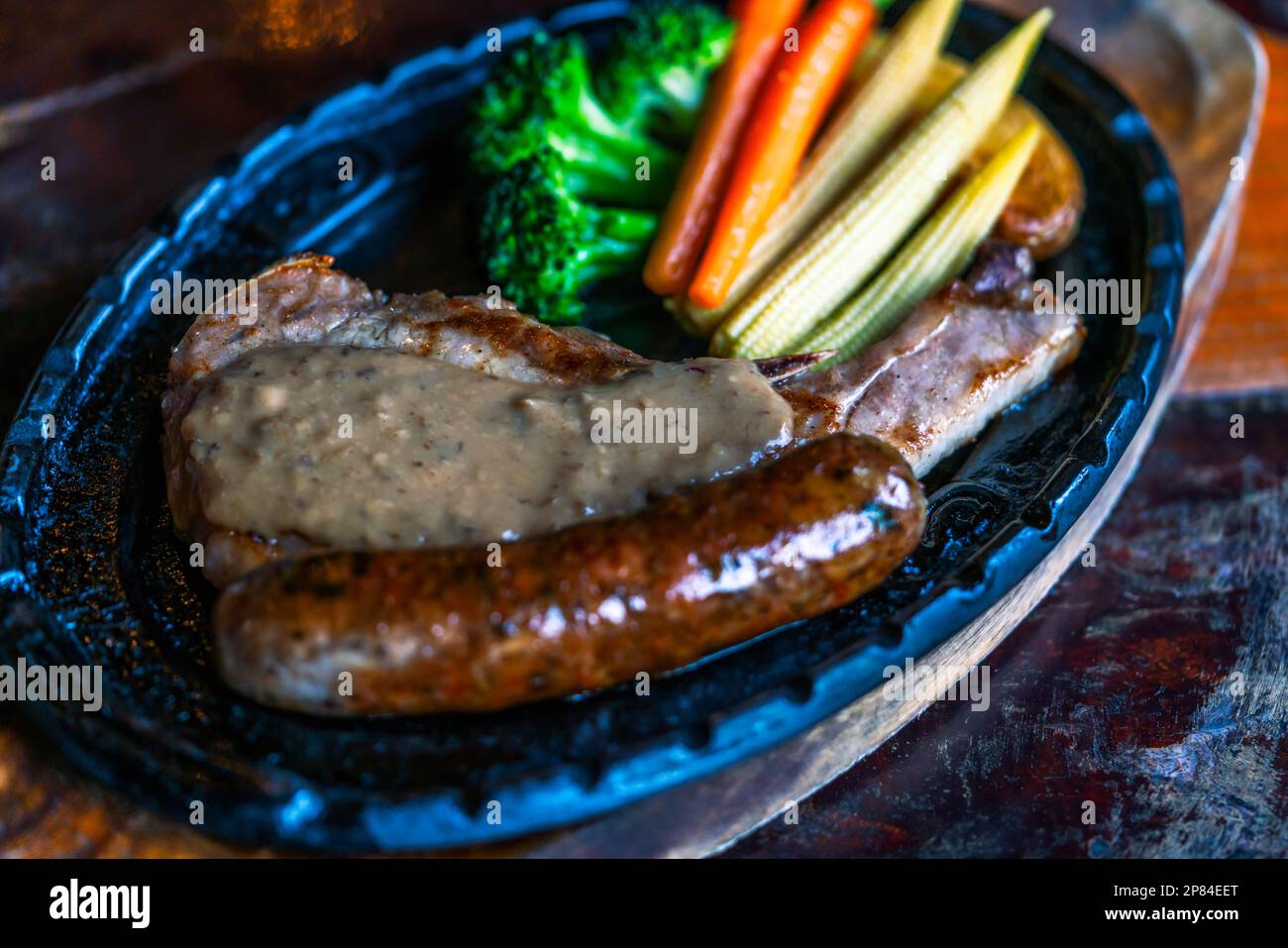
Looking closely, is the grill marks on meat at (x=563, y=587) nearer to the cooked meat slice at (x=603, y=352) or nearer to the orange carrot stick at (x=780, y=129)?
the cooked meat slice at (x=603, y=352)

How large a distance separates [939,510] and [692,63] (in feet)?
7.13

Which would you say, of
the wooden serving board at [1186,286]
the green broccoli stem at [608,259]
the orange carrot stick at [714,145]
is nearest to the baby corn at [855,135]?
the orange carrot stick at [714,145]

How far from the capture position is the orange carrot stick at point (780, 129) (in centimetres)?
411

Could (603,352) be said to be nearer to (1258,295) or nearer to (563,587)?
(563,587)

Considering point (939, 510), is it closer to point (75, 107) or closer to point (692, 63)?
point (692, 63)

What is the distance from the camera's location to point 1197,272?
4.41m

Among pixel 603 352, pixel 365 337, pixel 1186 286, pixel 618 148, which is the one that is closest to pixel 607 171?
pixel 618 148

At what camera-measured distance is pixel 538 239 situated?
13.2 feet

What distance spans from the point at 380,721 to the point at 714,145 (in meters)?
2.61

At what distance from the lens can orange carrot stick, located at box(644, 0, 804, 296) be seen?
13.9 ft

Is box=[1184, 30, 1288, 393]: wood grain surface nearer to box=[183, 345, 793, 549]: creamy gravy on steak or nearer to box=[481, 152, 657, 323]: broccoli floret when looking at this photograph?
box=[183, 345, 793, 549]: creamy gravy on steak

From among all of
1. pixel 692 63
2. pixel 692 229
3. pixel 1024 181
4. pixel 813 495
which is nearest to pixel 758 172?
pixel 692 229

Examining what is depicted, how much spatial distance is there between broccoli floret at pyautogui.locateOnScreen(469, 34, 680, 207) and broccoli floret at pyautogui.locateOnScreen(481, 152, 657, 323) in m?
0.17

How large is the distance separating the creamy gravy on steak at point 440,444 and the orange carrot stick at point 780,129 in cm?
84
